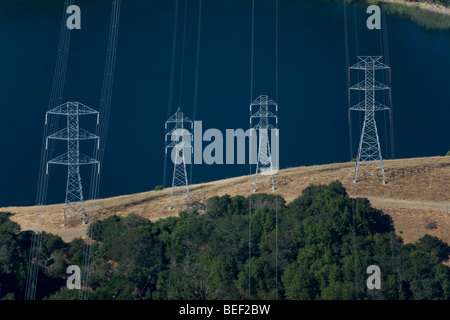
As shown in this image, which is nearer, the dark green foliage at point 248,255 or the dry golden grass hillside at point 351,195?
the dark green foliage at point 248,255

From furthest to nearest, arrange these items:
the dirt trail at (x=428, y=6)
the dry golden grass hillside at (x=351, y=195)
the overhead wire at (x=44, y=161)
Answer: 1. the dirt trail at (x=428, y=6)
2. the dry golden grass hillside at (x=351, y=195)
3. the overhead wire at (x=44, y=161)

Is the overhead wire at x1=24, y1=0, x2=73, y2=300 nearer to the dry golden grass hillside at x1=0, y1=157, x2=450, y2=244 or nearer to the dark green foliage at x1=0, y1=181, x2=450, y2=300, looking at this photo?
the dark green foliage at x1=0, y1=181, x2=450, y2=300

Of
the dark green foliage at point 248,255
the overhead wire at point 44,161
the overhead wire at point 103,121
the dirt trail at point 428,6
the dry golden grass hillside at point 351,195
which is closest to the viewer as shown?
the dark green foliage at point 248,255

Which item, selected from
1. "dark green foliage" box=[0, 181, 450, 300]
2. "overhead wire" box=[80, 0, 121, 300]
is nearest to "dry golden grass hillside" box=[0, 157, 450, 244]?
"dark green foliage" box=[0, 181, 450, 300]

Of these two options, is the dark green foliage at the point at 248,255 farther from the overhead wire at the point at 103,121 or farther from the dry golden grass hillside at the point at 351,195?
the dry golden grass hillside at the point at 351,195

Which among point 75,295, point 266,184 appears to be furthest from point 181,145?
point 75,295

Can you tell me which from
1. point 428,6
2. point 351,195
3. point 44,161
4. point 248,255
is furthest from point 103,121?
point 428,6

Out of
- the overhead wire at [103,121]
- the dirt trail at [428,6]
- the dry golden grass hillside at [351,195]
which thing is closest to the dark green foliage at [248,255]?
the overhead wire at [103,121]
